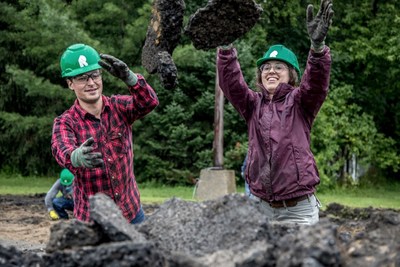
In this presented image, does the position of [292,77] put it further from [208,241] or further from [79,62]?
[208,241]

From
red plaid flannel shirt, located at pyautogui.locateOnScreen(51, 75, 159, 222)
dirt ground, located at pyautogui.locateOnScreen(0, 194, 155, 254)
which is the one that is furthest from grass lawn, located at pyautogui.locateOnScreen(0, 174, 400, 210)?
red plaid flannel shirt, located at pyautogui.locateOnScreen(51, 75, 159, 222)

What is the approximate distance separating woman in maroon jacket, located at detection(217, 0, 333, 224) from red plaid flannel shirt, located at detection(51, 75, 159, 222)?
2.20 feet

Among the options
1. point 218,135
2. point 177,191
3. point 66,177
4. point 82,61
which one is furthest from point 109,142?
point 177,191

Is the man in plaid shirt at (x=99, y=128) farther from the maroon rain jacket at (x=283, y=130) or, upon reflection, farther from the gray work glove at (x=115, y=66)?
the maroon rain jacket at (x=283, y=130)

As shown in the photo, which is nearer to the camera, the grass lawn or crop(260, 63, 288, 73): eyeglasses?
crop(260, 63, 288, 73): eyeglasses

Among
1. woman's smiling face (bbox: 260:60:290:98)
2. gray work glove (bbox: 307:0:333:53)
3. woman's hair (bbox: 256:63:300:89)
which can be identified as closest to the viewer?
gray work glove (bbox: 307:0:333:53)

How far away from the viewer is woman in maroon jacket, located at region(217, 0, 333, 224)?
4109 mm

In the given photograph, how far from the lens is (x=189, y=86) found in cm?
1784

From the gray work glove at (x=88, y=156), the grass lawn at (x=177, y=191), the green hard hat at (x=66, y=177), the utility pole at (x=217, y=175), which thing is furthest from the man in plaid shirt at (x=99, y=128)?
the grass lawn at (x=177, y=191)

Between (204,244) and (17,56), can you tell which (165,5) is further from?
(17,56)

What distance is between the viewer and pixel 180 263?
8.26ft

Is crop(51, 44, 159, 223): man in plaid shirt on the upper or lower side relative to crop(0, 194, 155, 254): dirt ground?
upper

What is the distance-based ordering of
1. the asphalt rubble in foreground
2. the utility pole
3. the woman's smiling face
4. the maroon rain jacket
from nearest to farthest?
the asphalt rubble in foreground → the maroon rain jacket → the woman's smiling face → the utility pole

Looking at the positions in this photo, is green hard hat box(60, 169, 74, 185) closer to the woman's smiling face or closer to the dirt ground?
the dirt ground
